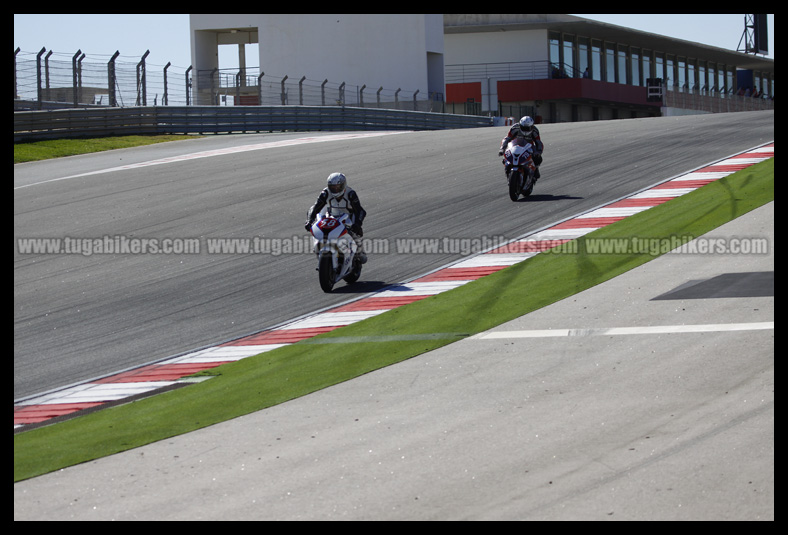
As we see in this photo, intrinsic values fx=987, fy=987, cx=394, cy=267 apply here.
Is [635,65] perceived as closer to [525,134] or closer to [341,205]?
[525,134]

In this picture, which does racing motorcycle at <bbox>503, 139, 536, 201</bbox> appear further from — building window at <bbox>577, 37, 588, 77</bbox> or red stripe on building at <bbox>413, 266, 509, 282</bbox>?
building window at <bbox>577, 37, 588, 77</bbox>

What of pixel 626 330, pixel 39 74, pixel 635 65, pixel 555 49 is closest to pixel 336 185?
pixel 626 330

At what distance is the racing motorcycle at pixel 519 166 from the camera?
59.0 ft

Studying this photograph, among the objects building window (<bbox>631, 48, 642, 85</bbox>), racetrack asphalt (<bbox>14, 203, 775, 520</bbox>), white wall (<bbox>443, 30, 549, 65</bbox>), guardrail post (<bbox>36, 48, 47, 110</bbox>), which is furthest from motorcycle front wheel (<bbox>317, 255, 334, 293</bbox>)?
building window (<bbox>631, 48, 642, 85</bbox>)

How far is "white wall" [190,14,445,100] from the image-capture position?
58344 mm

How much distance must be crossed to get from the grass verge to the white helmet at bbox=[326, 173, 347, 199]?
61.7 ft

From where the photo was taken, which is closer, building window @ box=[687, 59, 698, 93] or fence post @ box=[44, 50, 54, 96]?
fence post @ box=[44, 50, 54, 96]

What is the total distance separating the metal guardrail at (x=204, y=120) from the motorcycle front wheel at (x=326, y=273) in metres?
21.3

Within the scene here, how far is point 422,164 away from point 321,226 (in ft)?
38.9

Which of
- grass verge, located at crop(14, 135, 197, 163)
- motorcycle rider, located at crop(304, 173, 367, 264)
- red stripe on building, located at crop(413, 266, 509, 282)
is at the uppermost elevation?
grass verge, located at crop(14, 135, 197, 163)

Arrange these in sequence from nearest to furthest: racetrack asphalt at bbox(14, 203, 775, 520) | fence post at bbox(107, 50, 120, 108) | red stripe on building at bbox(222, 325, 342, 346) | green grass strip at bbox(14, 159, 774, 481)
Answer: racetrack asphalt at bbox(14, 203, 775, 520) → green grass strip at bbox(14, 159, 774, 481) → red stripe on building at bbox(222, 325, 342, 346) → fence post at bbox(107, 50, 120, 108)

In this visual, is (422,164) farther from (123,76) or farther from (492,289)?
(123,76)
